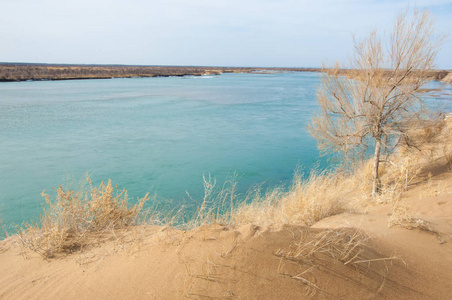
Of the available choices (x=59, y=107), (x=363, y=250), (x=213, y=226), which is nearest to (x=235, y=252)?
(x=213, y=226)

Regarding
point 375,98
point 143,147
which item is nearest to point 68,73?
point 143,147

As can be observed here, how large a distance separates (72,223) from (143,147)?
31.6 feet

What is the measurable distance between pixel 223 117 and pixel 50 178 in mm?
13813

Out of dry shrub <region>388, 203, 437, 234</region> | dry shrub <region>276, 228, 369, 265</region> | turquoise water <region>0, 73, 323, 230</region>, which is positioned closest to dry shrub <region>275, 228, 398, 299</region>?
dry shrub <region>276, 228, 369, 265</region>

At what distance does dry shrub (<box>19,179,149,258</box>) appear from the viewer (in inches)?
168

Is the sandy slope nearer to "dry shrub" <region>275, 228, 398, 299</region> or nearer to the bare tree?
"dry shrub" <region>275, 228, 398, 299</region>

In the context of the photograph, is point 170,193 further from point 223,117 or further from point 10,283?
point 223,117

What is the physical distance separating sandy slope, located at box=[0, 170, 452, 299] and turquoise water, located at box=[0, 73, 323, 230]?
16.2 ft

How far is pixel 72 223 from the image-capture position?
4781 mm

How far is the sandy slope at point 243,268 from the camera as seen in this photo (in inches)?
119

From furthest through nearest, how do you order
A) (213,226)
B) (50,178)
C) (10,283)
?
(50,178) → (213,226) → (10,283)

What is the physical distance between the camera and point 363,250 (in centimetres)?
358

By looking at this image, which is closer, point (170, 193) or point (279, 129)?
point (170, 193)

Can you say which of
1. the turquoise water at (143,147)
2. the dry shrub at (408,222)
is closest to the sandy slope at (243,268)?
the dry shrub at (408,222)
